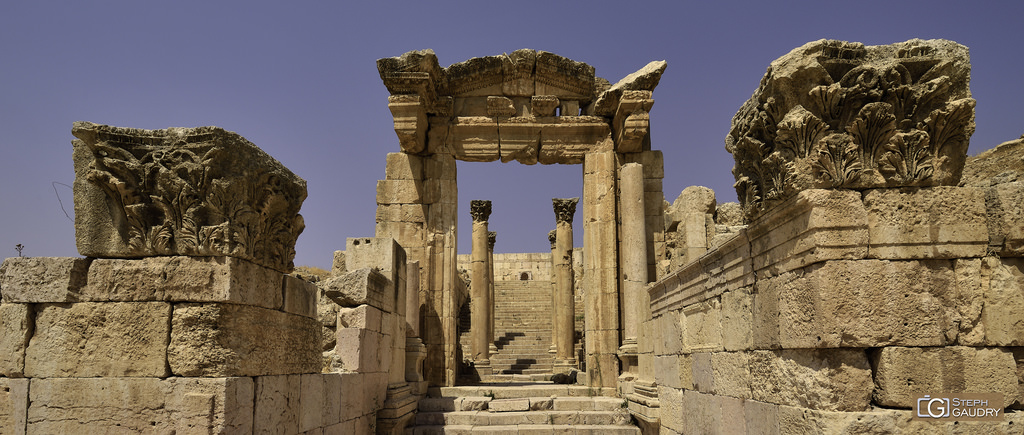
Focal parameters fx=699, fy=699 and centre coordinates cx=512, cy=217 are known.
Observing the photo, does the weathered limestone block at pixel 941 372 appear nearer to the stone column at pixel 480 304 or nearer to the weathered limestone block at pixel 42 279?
the weathered limestone block at pixel 42 279

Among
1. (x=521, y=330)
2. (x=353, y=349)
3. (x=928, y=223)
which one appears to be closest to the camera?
(x=928, y=223)

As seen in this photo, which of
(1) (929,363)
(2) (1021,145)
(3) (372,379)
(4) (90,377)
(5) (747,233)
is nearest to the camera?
(1) (929,363)

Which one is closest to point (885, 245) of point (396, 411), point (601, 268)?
point (396, 411)

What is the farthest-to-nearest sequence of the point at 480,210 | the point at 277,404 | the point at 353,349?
the point at 480,210, the point at 353,349, the point at 277,404

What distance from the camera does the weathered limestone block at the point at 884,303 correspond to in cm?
361

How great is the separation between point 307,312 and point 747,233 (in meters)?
3.38

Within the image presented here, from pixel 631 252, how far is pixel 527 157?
2.44 meters

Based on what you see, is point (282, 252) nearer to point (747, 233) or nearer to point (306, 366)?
point (306, 366)

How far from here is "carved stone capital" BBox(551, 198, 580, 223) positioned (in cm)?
1905

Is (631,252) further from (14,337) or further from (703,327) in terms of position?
(14,337)

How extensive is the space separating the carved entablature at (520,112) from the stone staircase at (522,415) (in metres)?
4.03

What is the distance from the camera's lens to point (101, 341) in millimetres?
4152

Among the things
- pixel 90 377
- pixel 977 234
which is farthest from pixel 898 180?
pixel 90 377

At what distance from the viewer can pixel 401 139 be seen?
11109 mm
